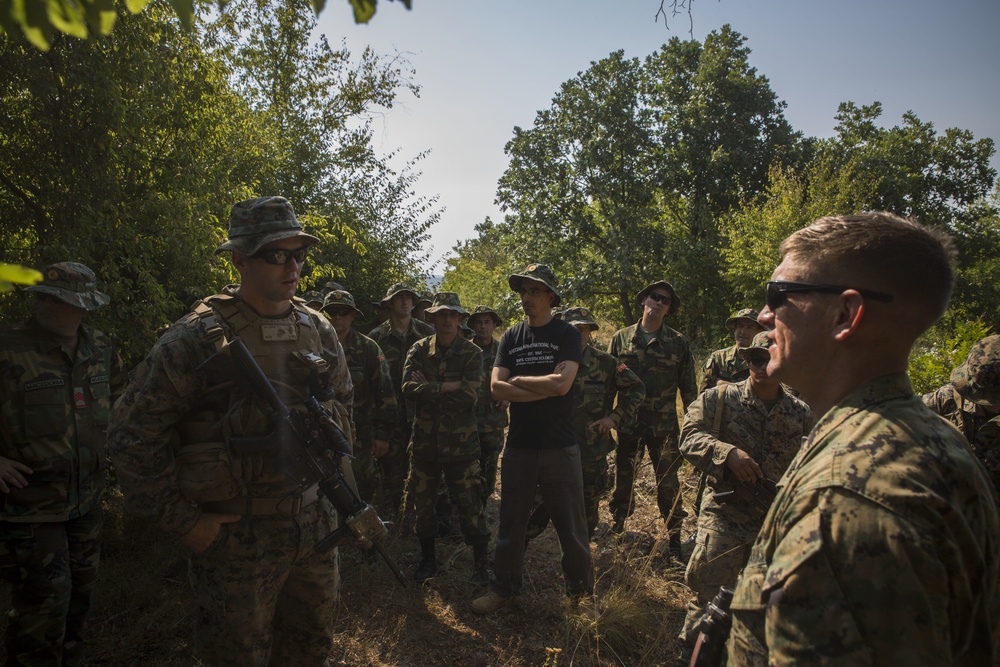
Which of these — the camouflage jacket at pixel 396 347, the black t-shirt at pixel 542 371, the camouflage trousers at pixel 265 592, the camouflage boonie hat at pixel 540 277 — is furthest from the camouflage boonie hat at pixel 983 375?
the camouflage jacket at pixel 396 347

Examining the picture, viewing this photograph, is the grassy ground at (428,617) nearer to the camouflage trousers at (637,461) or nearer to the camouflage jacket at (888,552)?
the camouflage trousers at (637,461)

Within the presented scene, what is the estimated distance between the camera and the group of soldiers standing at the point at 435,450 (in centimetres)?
123

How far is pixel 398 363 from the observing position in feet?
21.5

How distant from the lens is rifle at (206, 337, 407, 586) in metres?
2.46

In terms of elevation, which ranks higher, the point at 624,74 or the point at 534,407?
the point at 624,74

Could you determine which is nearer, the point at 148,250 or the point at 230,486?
the point at 230,486

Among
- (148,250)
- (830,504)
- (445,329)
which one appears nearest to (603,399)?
(445,329)

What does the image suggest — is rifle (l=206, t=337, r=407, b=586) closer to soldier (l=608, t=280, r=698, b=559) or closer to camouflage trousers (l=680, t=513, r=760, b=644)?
camouflage trousers (l=680, t=513, r=760, b=644)

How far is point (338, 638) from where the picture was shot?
392 cm

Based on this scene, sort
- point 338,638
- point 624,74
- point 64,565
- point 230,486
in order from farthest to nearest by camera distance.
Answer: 1. point 624,74
2. point 338,638
3. point 64,565
4. point 230,486

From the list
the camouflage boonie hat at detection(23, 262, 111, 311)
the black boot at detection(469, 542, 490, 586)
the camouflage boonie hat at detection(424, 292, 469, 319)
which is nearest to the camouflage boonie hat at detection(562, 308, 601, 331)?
the camouflage boonie hat at detection(424, 292, 469, 319)

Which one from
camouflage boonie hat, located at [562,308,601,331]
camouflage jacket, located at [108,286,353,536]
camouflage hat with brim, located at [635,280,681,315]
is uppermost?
camouflage hat with brim, located at [635,280,681,315]

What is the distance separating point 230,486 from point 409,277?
9634 mm

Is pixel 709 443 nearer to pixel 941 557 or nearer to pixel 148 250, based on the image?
pixel 941 557
